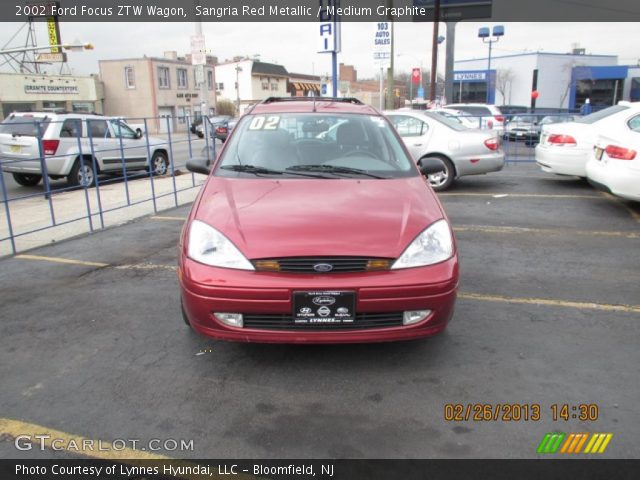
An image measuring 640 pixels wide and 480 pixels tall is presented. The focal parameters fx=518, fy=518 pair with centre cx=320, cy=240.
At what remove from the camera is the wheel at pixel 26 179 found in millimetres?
12624

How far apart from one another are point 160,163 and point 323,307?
1209 centimetres

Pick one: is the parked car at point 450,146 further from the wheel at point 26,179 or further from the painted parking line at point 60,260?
the wheel at point 26,179

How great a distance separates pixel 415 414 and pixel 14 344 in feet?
9.66

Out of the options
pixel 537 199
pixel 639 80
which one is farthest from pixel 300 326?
pixel 639 80

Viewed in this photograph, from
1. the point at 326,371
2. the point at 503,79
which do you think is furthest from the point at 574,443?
the point at 503,79

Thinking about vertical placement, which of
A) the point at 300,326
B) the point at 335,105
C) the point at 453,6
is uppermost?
the point at 453,6

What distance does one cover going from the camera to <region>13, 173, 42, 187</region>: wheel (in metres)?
12.6

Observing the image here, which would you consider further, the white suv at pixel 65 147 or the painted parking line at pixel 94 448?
the white suv at pixel 65 147

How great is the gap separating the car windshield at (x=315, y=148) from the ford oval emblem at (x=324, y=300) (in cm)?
128

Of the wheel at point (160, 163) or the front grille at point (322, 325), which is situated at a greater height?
the front grille at point (322, 325)

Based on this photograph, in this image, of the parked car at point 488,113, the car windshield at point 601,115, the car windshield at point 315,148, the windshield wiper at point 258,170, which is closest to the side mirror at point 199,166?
the car windshield at point 315,148

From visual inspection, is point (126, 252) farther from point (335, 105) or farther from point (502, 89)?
point (502, 89)

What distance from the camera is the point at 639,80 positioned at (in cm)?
4744
